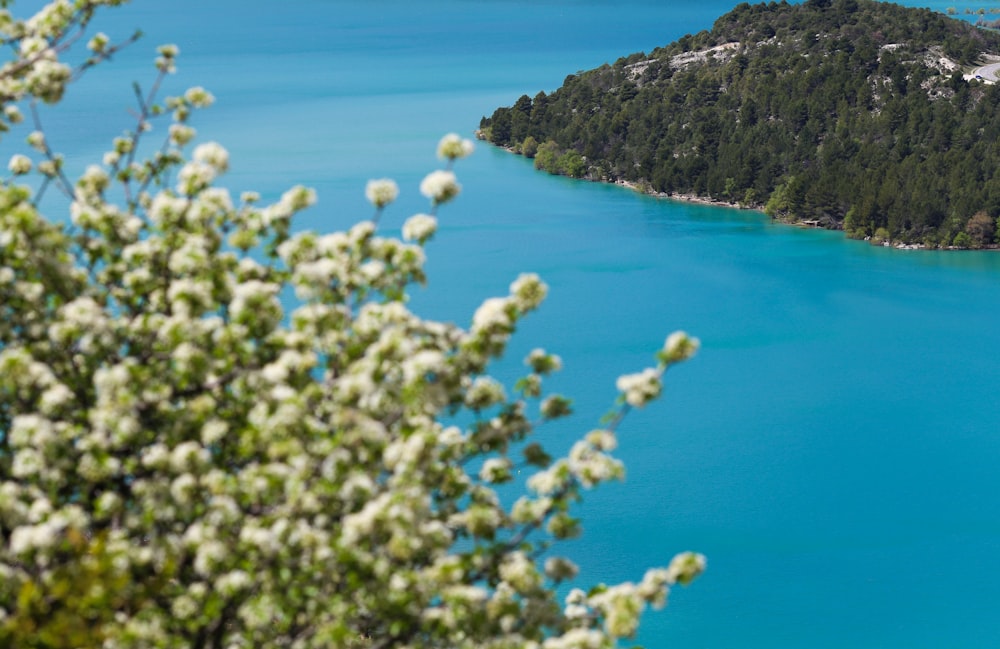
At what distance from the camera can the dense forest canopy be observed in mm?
33375

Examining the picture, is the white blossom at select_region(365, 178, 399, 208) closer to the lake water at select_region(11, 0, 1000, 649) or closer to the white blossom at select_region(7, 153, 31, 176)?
the white blossom at select_region(7, 153, 31, 176)

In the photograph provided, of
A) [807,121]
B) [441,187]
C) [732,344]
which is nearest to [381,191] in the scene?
[441,187]

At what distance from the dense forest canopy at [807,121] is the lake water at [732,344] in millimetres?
1205

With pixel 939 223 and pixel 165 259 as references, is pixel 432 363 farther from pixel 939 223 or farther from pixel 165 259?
pixel 939 223

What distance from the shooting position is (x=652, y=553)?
15.4m

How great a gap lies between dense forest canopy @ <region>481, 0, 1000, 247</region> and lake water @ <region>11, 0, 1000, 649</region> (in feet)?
3.95

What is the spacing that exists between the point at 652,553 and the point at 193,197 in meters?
11.5

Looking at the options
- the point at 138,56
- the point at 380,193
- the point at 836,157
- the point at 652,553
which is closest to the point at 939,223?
the point at 836,157

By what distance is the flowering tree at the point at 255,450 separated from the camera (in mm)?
3506

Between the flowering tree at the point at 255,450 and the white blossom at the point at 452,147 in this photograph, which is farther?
the white blossom at the point at 452,147

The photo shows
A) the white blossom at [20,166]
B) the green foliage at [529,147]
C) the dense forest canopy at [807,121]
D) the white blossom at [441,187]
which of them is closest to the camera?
the white blossom at [441,187]

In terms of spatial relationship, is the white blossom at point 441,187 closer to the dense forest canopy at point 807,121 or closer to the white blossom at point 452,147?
the white blossom at point 452,147

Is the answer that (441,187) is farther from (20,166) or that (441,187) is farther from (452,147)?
(20,166)

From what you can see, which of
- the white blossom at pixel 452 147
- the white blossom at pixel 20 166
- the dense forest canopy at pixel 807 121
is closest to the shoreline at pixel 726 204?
the dense forest canopy at pixel 807 121
